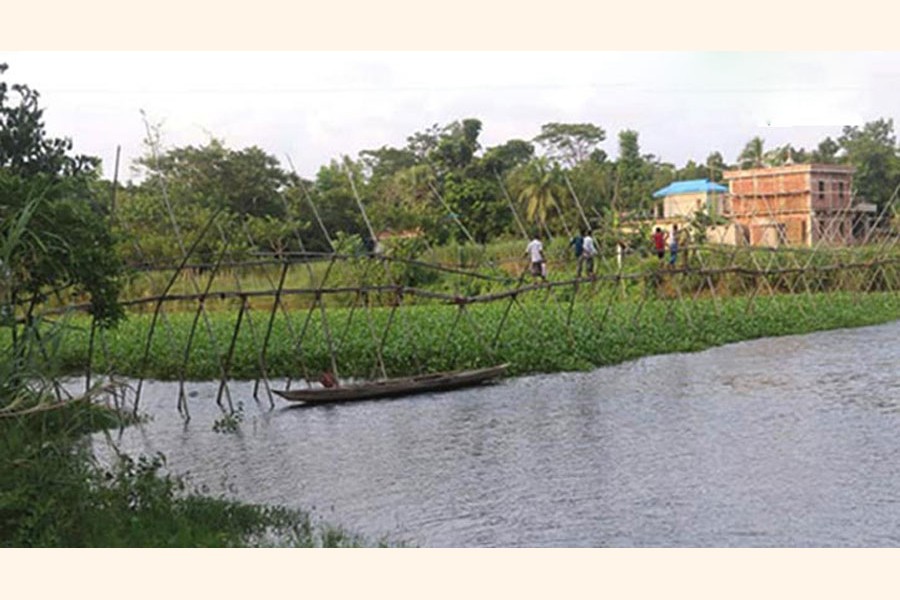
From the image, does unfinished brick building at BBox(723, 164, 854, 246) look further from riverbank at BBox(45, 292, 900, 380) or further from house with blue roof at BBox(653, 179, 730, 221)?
riverbank at BBox(45, 292, 900, 380)

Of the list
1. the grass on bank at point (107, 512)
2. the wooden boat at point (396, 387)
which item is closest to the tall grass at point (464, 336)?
the wooden boat at point (396, 387)

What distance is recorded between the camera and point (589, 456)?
1126 cm

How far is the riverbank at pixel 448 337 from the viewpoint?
17484mm

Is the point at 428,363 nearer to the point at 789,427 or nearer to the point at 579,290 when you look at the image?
the point at 789,427

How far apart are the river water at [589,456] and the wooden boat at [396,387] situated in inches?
7.5

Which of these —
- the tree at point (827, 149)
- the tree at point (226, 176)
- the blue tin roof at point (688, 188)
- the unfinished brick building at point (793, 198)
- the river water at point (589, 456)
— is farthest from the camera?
the tree at point (827, 149)

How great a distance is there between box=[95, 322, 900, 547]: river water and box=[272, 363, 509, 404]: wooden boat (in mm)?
191

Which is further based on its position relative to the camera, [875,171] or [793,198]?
[875,171]

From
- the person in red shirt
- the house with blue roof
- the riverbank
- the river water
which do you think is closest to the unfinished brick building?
the house with blue roof

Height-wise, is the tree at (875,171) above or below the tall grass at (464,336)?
above

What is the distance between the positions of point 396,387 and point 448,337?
9.34 ft

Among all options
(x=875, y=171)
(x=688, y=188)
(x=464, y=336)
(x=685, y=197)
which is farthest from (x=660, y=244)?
(x=875, y=171)

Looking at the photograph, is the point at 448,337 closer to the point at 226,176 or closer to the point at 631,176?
the point at 226,176

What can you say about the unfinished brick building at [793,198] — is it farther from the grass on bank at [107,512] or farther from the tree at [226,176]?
the grass on bank at [107,512]
